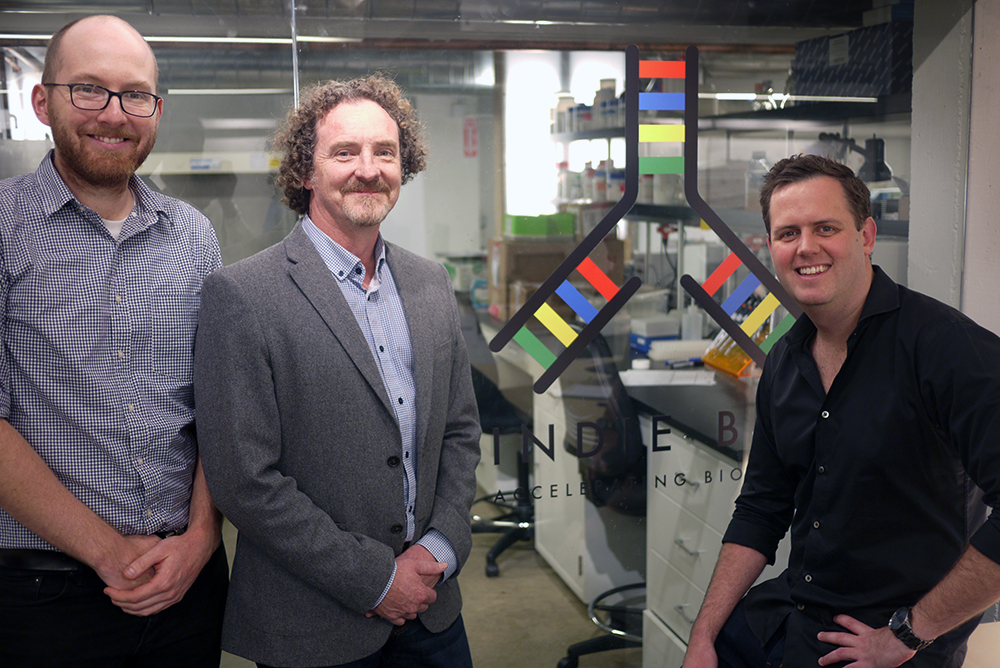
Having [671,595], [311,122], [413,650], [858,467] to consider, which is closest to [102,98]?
[311,122]

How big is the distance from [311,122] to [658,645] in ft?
6.02

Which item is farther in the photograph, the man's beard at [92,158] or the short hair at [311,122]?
the short hair at [311,122]

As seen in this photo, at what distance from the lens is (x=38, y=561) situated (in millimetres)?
1431

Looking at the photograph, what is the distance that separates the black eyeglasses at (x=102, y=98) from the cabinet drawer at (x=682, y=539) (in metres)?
1.71

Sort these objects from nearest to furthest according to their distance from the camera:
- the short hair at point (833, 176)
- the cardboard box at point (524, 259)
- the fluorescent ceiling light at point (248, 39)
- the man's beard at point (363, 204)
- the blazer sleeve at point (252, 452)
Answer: the blazer sleeve at point (252, 452)
the man's beard at point (363, 204)
the short hair at point (833, 176)
the fluorescent ceiling light at point (248, 39)
the cardboard box at point (524, 259)

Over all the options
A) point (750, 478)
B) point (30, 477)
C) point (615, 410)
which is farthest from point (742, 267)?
point (30, 477)

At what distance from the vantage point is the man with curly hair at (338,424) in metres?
1.41

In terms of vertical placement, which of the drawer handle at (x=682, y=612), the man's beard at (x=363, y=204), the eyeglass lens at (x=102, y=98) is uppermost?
the eyeglass lens at (x=102, y=98)

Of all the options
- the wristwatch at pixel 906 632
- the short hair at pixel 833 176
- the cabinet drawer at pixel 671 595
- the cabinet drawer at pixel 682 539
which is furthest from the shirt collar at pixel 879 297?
the cabinet drawer at pixel 671 595

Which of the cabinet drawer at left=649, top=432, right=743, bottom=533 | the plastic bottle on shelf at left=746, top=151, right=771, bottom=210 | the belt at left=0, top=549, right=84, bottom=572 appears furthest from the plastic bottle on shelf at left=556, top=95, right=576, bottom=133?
the belt at left=0, top=549, right=84, bottom=572

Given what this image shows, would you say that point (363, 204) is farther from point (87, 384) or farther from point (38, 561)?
point (38, 561)

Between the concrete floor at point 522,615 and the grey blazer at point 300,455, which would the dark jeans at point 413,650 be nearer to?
the grey blazer at point 300,455

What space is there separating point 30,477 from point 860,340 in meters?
1.52

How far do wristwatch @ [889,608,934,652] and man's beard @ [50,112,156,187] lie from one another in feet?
5.31
